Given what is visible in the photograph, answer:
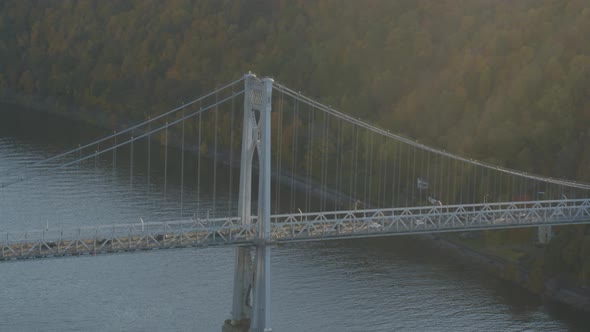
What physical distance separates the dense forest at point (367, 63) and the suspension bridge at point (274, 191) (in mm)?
1746

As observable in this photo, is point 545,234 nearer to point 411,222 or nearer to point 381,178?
point 411,222

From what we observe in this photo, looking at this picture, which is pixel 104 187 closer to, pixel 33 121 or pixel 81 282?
pixel 81 282

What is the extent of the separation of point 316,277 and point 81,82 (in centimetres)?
4310

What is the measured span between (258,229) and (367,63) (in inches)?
1242

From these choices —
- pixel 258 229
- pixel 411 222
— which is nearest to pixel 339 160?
pixel 411 222

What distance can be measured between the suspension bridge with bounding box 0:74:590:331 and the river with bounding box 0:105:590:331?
45.4 inches

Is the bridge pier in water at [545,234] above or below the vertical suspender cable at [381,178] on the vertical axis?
below

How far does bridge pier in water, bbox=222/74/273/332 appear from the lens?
3347 cm

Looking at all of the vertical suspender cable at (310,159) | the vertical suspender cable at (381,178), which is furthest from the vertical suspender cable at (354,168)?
the vertical suspender cable at (310,159)

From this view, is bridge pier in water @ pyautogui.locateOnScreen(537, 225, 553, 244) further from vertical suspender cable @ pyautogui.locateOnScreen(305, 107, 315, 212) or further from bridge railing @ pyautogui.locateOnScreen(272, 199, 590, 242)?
vertical suspender cable @ pyautogui.locateOnScreen(305, 107, 315, 212)

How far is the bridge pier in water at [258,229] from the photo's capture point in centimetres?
3347

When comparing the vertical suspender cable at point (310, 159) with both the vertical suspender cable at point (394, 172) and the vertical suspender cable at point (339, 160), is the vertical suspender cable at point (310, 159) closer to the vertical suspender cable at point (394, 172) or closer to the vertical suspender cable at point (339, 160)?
the vertical suspender cable at point (339, 160)

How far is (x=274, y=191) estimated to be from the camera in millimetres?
55875

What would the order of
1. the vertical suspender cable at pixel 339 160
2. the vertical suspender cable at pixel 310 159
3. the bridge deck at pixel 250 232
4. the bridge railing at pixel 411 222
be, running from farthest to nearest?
1. the vertical suspender cable at pixel 310 159
2. the vertical suspender cable at pixel 339 160
3. the bridge railing at pixel 411 222
4. the bridge deck at pixel 250 232
